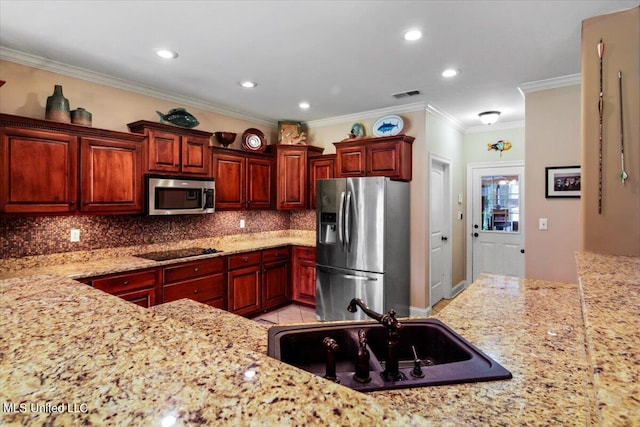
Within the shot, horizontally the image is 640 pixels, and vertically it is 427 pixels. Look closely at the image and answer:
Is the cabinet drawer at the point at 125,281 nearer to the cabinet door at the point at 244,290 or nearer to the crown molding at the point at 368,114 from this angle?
the cabinet door at the point at 244,290

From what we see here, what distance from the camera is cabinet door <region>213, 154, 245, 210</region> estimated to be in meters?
4.13

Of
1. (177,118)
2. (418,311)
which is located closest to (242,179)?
(177,118)

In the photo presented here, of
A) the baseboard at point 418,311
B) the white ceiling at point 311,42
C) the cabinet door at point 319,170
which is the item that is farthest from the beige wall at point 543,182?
the cabinet door at point 319,170

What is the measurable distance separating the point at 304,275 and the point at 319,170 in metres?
1.46

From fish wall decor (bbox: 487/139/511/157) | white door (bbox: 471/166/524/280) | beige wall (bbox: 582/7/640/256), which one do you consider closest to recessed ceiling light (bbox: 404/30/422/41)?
beige wall (bbox: 582/7/640/256)

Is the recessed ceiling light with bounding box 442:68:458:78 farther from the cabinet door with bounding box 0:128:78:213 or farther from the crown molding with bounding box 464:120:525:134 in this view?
the cabinet door with bounding box 0:128:78:213

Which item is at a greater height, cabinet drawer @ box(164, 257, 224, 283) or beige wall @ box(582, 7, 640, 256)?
beige wall @ box(582, 7, 640, 256)

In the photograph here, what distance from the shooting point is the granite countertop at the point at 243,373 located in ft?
1.51

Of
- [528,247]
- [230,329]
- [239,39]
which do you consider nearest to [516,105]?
[528,247]

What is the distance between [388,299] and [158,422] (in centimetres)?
362

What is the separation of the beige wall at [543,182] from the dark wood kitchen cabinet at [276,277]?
9.15ft

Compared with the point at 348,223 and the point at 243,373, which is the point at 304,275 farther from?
the point at 243,373

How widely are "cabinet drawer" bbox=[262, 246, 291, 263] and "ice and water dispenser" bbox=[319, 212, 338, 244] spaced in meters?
0.66

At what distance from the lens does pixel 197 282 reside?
11.7ft
